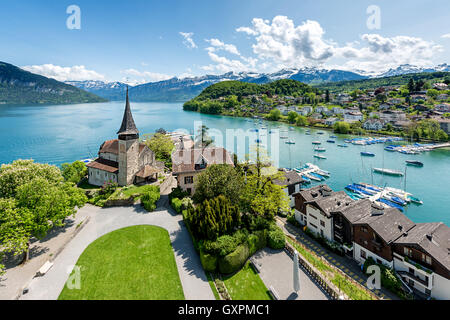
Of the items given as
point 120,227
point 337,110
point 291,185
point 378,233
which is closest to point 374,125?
point 337,110

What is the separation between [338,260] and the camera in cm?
2277

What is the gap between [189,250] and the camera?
20.6m

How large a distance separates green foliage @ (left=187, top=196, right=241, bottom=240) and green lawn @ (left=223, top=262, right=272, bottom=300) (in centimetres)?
357

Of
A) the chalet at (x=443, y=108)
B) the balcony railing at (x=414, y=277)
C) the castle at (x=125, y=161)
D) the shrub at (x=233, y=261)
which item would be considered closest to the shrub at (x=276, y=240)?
the shrub at (x=233, y=261)

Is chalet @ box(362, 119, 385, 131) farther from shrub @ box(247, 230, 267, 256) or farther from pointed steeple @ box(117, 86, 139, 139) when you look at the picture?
pointed steeple @ box(117, 86, 139, 139)

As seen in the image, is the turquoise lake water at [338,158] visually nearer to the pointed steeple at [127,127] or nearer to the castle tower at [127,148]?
the castle tower at [127,148]

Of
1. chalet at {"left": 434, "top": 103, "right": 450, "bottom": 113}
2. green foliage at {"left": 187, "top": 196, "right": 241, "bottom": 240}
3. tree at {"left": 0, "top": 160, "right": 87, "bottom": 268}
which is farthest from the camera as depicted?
chalet at {"left": 434, "top": 103, "right": 450, "bottom": 113}

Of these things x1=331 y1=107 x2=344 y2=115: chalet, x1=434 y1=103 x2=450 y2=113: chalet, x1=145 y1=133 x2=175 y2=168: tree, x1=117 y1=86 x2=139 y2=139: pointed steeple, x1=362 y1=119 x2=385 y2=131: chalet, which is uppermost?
x1=331 y1=107 x2=344 y2=115: chalet

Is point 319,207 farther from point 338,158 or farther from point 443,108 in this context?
point 443,108

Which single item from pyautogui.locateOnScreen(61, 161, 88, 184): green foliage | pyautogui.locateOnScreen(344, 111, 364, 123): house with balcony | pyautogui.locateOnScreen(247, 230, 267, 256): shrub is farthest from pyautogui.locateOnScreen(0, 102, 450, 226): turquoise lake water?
pyautogui.locateOnScreen(247, 230, 267, 256): shrub

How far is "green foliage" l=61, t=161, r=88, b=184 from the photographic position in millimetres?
38138

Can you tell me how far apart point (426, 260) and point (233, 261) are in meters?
16.4

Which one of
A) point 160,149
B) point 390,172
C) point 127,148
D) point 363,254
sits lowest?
point 363,254
